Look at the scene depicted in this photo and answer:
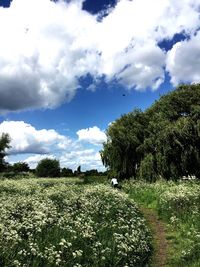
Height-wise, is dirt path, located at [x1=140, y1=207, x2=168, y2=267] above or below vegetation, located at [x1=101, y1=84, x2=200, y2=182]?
below

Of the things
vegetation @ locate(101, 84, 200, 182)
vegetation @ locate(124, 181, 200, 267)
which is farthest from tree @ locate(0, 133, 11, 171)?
vegetation @ locate(124, 181, 200, 267)

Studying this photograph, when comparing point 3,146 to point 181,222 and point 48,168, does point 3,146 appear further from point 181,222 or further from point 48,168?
point 181,222

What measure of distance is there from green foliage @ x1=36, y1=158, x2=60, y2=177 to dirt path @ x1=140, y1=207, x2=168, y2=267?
59263mm

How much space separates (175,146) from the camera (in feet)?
132

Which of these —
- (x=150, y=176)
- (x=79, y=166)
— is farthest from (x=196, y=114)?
(x=79, y=166)

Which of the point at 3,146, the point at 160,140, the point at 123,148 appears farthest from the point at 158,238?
the point at 3,146

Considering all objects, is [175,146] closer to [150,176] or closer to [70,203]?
[150,176]

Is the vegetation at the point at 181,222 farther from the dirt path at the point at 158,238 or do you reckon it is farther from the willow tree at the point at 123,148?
the willow tree at the point at 123,148

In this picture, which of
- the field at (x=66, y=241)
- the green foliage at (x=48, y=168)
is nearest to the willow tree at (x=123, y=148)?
the field at (x=66, y=241)

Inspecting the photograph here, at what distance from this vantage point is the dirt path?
46.6 ft

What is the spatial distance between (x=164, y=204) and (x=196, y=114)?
62.7ft

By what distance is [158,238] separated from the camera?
17.6 m

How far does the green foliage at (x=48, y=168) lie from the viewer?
273 feet

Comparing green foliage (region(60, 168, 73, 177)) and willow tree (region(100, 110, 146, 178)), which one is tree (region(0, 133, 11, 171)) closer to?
green foliage (region(60, 168, 73, 177))
